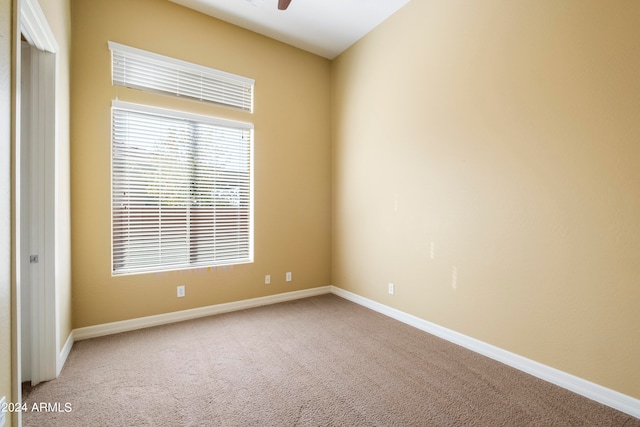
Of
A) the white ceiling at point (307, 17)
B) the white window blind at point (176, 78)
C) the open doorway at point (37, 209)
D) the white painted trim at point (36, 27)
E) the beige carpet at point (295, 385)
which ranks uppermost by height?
the white ceiling at point (307, 17)

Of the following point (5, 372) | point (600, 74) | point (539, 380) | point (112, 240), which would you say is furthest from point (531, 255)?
point (112, 240)

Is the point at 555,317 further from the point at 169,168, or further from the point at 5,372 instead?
the point at 169,168

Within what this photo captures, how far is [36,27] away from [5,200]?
1247mm

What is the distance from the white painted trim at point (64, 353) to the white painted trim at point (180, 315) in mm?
117

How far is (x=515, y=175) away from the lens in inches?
94.3

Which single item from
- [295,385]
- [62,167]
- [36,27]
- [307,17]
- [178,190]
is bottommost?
[295,385]

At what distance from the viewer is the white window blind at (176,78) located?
9.91 feet

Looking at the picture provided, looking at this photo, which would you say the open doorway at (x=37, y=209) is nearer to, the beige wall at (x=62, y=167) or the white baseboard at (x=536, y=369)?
the beige wall at (x=62, y=167)

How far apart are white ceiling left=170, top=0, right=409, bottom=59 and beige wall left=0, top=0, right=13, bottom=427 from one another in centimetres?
237

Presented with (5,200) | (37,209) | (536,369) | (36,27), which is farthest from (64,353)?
(536,369)

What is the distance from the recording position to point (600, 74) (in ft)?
6.44

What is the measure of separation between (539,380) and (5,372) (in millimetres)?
3213

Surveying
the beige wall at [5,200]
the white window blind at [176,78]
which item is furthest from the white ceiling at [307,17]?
the beige wall at [5,200]

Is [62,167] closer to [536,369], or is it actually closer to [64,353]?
[64,353]
